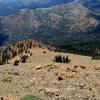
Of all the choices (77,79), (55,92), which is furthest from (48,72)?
(55,92)

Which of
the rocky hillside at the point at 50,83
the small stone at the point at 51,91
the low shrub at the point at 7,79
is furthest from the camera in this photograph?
the low shrub at the point at 7,79

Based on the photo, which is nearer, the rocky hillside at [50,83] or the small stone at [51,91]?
the rocky hillside at [50,83]

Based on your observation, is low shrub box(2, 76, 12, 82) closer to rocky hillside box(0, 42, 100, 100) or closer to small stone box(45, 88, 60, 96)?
rocky hillside box(0, 42, 100, 100)

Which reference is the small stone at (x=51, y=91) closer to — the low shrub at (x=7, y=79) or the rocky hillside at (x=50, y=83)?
the rocky hillside at (x=50, y=83)

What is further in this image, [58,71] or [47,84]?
[58,71]

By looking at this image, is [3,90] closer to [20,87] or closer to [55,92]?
[20,87]

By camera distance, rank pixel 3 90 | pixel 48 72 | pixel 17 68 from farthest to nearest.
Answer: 1. pixel 17 68
2. pixel 48 72
3. pixel 3 90

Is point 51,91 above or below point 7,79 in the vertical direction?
below

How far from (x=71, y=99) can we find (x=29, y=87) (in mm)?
3523

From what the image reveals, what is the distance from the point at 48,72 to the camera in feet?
84.2

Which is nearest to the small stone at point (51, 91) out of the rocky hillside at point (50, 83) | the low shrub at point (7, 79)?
the rocky hillside at point (50, 83)

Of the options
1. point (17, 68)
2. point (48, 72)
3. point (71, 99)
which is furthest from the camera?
point (17, 68)

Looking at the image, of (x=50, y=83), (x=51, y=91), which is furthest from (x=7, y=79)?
(x=51, y=91)

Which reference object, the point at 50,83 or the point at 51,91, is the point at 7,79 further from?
the point at 51,91
